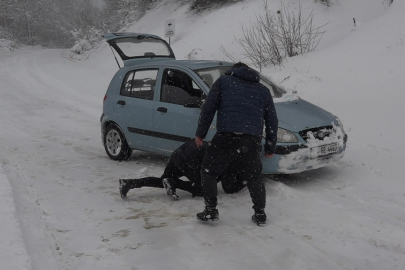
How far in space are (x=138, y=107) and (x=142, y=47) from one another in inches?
77.1

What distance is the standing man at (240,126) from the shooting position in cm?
466

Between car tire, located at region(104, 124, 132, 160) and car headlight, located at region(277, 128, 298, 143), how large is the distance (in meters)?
2.89

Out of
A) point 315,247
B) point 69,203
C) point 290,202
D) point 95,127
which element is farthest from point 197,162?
point 95,127

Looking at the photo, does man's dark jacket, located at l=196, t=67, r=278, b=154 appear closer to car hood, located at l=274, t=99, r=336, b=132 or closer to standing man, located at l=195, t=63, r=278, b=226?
standing man, located at l=195, t=63, r=278, b=226

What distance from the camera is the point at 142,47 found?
8984 millimetres

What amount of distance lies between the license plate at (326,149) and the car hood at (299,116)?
28 centimetres

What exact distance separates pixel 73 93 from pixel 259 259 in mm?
13510

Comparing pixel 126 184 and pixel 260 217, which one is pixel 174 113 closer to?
pixel 126 184

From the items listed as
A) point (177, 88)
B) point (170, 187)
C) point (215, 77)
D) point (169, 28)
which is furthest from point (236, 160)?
point (169, 28)

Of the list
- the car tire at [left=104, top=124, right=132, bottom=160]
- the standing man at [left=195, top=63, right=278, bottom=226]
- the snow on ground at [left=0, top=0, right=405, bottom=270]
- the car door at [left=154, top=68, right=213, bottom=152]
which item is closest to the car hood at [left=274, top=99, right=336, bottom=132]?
the snow on ground at [left=0, top=0, right=405, bottom=270]

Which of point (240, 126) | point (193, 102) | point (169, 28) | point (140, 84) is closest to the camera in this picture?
point (240, 126)

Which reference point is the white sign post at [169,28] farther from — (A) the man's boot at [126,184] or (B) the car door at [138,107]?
(A) the man's boot at [126,184]

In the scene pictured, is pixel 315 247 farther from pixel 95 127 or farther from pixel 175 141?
pixel 95 127

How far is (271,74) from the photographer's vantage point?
12.3 m
